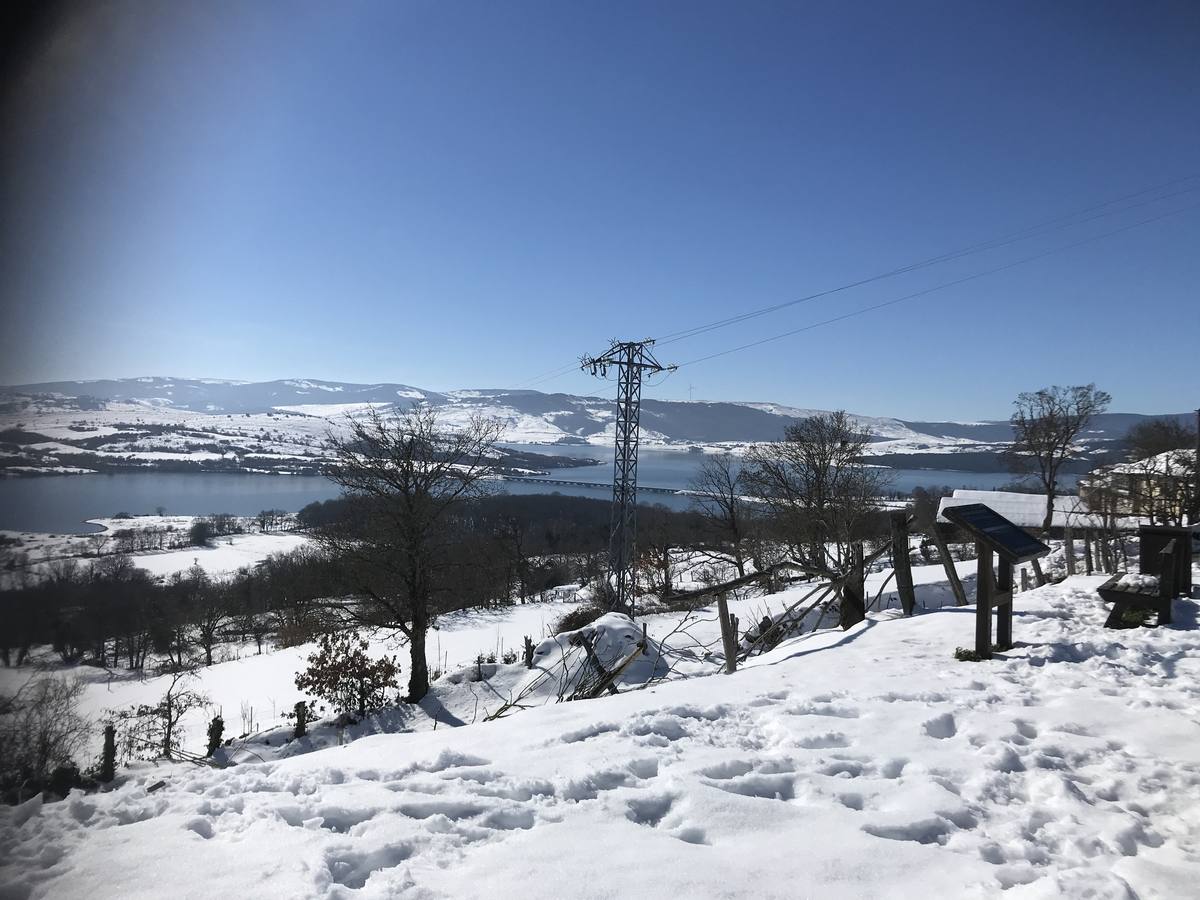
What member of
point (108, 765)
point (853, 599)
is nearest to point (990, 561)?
point (853, 599)

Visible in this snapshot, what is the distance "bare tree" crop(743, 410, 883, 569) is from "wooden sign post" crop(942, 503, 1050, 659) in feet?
57.3

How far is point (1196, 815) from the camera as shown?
3.06m

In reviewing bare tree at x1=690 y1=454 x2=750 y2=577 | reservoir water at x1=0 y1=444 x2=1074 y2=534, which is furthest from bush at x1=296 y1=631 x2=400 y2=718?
bare tree at x1=690 y1=454 x2=750 y2=577

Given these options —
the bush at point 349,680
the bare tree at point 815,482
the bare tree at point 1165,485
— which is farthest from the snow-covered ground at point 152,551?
the bare tree at point 815,482

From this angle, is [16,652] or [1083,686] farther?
[1083,686]

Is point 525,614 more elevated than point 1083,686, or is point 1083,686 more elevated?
point 1083,686

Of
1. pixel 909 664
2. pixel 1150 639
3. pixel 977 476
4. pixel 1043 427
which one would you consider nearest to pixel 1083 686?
pixel 909 664

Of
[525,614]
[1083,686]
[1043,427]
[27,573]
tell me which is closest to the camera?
[27,573]

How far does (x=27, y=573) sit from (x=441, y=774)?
106 inches

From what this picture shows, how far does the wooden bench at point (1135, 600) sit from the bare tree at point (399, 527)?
516 inches

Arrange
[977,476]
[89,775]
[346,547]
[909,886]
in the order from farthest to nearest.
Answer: [977,476] → [346,547] → [89,775] → [909,886]

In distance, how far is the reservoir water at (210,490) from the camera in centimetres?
166

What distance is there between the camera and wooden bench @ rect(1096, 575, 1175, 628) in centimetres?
648

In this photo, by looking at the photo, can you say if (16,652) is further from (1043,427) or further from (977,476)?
(977,476)
